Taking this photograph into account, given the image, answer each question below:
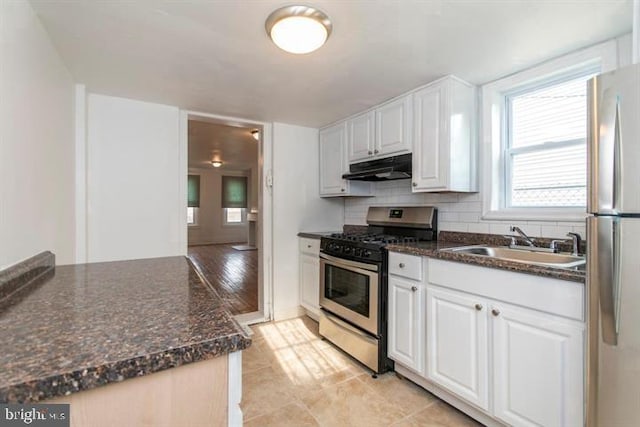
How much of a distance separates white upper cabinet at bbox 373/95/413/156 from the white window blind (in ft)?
2.27

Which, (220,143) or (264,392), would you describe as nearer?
(264,392)

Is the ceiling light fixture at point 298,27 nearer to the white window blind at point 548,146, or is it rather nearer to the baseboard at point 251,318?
the white window blind at point 548,146

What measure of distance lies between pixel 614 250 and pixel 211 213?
8.84 m

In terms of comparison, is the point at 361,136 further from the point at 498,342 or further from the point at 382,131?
the point at 498,342

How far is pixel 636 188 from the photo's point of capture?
968mm

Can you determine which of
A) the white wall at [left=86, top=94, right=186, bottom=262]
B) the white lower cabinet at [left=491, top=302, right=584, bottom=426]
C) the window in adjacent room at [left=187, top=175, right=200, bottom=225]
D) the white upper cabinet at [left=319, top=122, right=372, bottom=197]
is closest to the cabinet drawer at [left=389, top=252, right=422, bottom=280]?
the white lower cabinet at [left=491, top=302, right=584, bottom=426]

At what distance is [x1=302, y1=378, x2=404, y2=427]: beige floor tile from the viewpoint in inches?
66.5

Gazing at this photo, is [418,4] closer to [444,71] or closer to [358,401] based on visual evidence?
[444,71]

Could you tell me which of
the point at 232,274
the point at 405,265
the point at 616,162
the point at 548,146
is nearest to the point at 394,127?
the point at 548,146

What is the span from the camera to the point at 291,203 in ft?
10.9

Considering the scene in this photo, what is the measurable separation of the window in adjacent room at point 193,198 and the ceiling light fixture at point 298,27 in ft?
25.0

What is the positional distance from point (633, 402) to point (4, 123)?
237cm

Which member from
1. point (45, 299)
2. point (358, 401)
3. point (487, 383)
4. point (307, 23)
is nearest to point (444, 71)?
point (307, 23)

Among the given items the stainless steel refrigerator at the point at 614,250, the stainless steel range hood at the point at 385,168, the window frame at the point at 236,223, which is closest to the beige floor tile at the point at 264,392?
the stainless steel refrigerator at the point at 614,250
